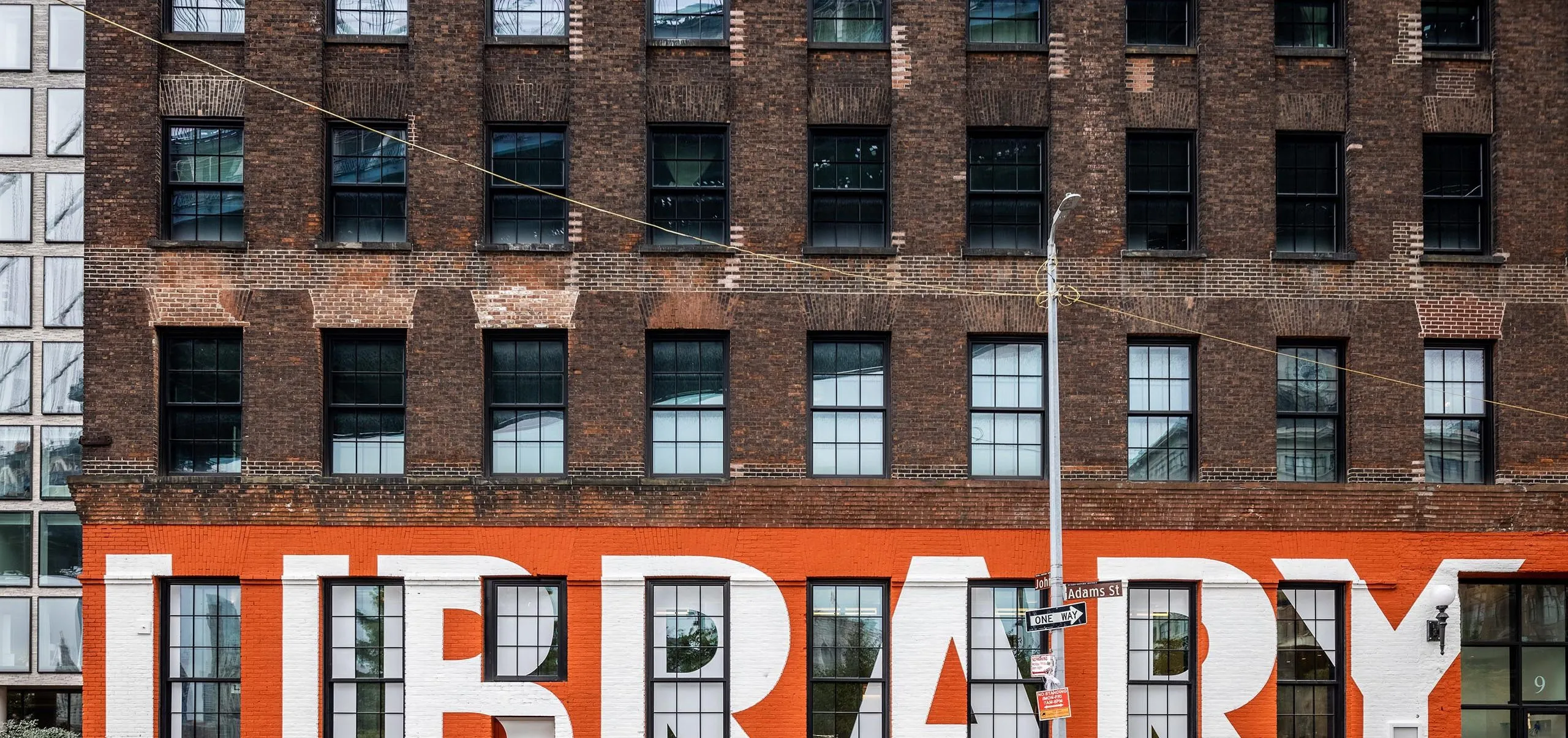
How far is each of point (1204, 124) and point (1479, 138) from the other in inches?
173

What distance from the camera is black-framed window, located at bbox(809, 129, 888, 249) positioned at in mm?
16391

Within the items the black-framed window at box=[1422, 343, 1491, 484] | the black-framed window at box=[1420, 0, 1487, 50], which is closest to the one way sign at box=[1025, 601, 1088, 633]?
the black-framed window at box=[1422, 343, 1491, 484]

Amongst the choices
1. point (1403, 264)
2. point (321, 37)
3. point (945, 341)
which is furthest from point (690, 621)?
point (1403, 264)

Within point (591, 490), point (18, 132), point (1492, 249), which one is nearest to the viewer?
point (591, 490)

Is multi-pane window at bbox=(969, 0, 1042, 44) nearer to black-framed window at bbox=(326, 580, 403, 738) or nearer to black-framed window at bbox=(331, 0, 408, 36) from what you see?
black-framed window at bbox=(331, 0, 408, 36)

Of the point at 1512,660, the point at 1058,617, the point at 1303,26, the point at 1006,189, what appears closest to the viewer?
the point at 1058,617

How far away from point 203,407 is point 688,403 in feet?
22.7

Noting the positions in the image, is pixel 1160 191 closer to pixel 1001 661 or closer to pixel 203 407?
pixel 1001 661

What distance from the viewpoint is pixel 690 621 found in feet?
52.0

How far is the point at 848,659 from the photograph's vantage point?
52.2 ft

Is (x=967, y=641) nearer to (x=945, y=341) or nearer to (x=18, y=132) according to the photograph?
(x=945, y=341)

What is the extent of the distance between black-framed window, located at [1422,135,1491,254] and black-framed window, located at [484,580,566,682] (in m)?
14.0

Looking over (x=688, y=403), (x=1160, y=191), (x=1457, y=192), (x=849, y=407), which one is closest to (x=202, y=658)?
(x=688, y=403)

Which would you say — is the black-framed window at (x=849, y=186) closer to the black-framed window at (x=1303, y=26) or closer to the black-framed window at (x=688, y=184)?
the black-framed window at (x=688, y=184)
